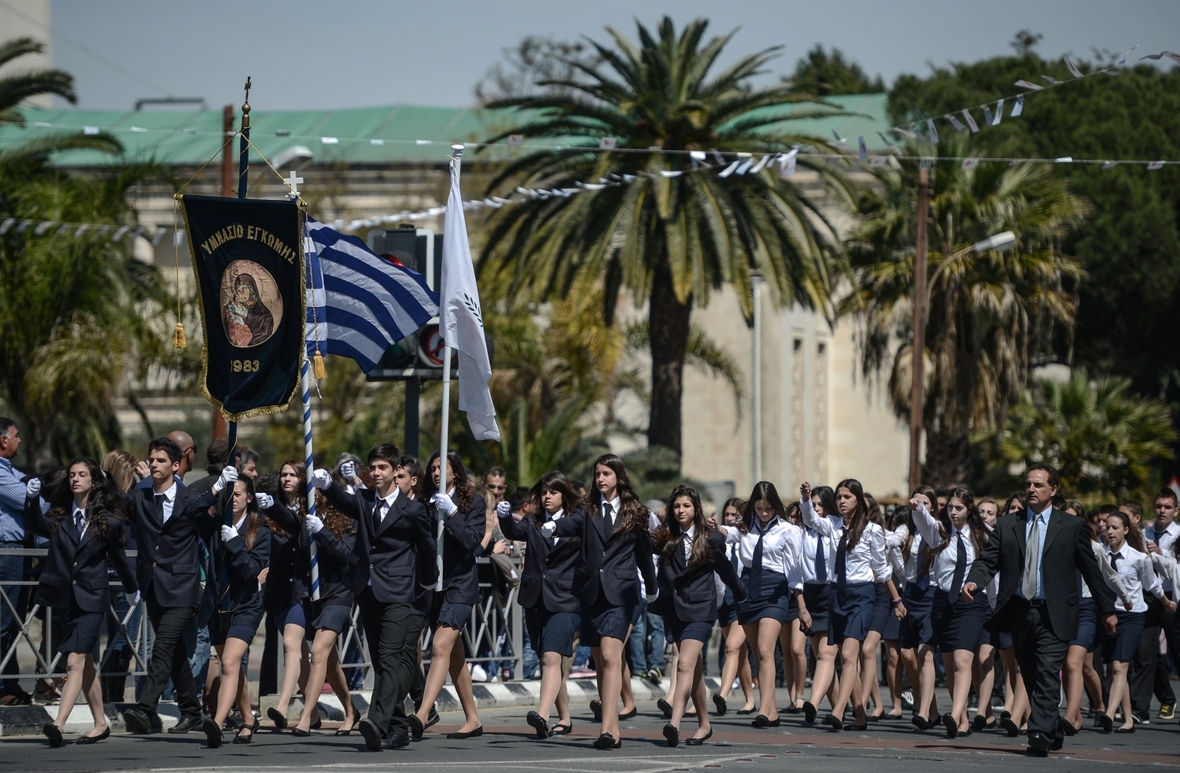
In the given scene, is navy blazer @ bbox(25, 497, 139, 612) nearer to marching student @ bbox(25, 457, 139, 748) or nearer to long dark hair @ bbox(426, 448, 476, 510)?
marching student @ bbox(25, 457, 139, 748)

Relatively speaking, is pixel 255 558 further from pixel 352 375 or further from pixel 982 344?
pixel 352 375

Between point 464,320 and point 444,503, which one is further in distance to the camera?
point 464,320

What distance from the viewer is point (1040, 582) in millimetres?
10617

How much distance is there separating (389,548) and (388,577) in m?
0.18

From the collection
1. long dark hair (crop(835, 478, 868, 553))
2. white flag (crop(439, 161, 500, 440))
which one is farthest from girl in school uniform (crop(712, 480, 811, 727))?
white flag (crop(439, 161, 500, 440))

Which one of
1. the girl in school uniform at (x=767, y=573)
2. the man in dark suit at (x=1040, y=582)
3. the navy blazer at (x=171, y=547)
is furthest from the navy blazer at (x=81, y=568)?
the man in dark suit at (x=1040, y=582)

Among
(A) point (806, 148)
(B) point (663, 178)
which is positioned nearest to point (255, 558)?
(B) point (663, 178)

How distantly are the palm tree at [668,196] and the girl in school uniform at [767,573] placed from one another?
1061 cm

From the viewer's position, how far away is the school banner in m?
10.3

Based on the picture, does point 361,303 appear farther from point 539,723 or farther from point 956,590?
point 956,590

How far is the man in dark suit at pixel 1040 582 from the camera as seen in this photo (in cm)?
1046

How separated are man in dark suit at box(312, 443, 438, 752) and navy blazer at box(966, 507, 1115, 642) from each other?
3.74 metres

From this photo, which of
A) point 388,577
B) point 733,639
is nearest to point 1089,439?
point 733,639

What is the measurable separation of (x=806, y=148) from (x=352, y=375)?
1418 centimetres
